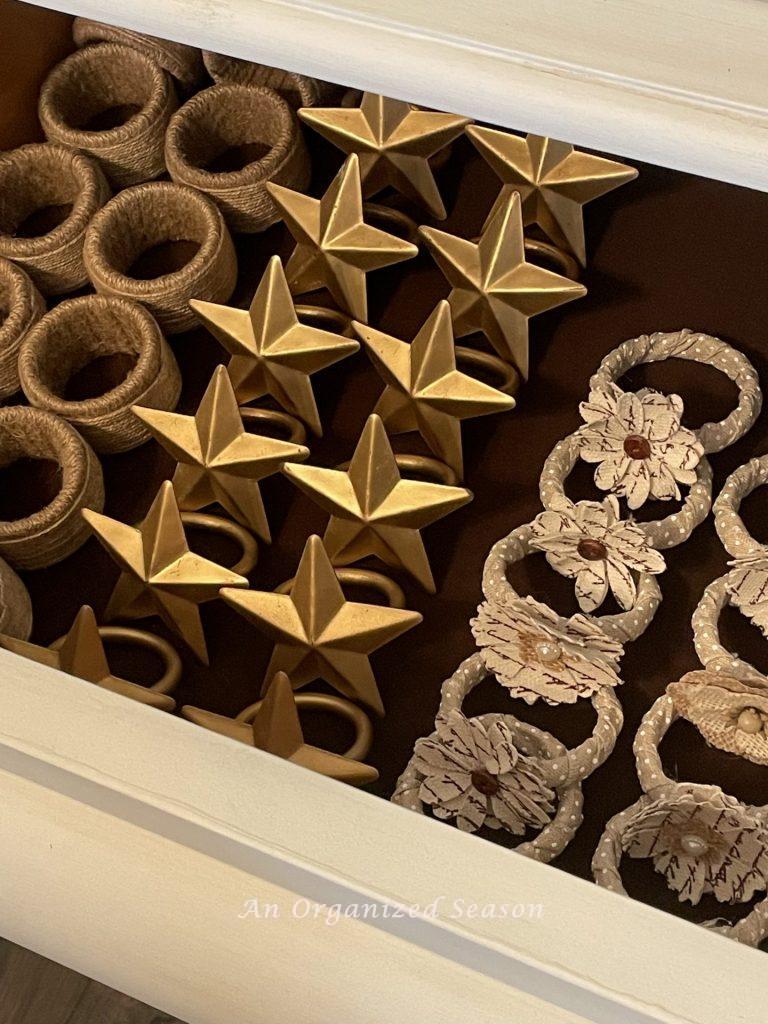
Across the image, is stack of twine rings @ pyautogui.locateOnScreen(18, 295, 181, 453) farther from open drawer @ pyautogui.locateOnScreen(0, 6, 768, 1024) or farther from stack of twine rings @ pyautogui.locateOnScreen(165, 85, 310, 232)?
open drawer @ pyautogui.locateOnScreen(0, 6, 768, 1024)

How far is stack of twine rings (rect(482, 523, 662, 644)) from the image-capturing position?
0.55m

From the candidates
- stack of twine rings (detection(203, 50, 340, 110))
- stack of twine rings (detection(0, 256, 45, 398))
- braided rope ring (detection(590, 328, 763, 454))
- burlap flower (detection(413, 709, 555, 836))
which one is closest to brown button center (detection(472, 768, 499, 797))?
burlap flower (detection(413, 709, 555, 836))

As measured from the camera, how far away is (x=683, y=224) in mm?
696

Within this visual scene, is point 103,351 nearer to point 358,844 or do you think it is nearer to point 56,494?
point 56,494

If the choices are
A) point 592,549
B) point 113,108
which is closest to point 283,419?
point 592,549

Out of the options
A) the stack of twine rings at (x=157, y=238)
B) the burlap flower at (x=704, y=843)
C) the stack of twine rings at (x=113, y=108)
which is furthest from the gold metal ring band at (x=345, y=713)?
the stack of twine rings at (x=113, y=108)

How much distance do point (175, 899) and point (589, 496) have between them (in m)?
0.33

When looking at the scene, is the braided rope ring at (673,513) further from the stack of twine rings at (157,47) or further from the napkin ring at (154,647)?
the stack of twine rings at (157,47)

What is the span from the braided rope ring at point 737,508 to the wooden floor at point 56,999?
0.34m

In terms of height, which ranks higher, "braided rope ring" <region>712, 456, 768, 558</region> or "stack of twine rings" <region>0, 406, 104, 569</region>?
"braided rope ring" <region>712, 456, 768, 558</region>

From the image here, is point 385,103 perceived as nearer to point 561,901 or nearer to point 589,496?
point 589,496

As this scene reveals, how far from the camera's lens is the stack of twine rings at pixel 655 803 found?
1.53ft

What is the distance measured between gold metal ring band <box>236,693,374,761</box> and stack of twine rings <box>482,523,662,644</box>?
0.09m

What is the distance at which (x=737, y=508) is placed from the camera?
0.58 metres
